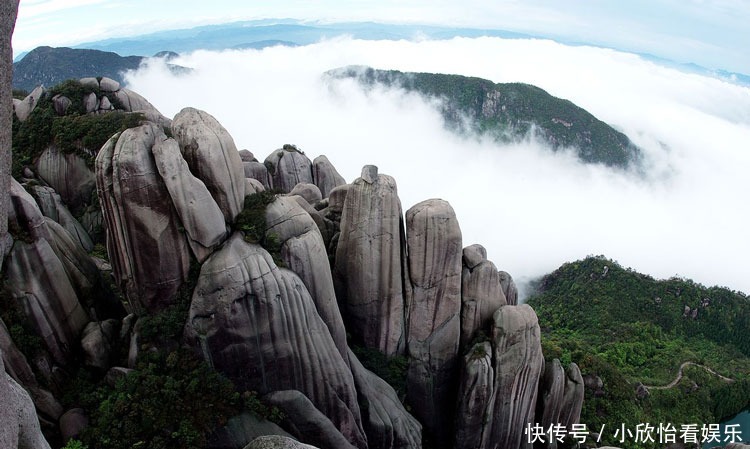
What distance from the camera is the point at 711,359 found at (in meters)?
60.7

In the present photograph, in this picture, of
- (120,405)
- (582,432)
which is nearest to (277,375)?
(120,405)

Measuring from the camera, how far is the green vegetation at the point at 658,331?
5112 centimetres

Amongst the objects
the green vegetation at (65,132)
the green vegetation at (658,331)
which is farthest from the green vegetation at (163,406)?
the green vegetation at (658,331)

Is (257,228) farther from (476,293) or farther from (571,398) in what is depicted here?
(571,398)

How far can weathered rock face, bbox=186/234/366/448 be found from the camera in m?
17.6

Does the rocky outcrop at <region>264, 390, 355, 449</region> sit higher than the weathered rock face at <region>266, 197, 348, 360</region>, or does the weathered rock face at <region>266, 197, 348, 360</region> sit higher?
the weathered rock face at <region>266, 197, 348, 360</region>

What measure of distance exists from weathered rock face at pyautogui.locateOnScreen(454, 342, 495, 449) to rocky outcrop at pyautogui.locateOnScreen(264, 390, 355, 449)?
700cm

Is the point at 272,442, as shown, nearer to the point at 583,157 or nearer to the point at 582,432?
the point at 582,432

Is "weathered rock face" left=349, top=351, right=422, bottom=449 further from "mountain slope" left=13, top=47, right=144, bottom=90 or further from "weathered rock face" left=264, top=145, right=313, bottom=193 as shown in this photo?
"mountain slope" left=13, top=47, right=144, bottom=90

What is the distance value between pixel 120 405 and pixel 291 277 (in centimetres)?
700

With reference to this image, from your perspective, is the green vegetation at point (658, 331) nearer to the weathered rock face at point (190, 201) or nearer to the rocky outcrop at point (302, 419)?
the rocky outcrop at point (302, 419)

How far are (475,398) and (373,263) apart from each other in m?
7.75

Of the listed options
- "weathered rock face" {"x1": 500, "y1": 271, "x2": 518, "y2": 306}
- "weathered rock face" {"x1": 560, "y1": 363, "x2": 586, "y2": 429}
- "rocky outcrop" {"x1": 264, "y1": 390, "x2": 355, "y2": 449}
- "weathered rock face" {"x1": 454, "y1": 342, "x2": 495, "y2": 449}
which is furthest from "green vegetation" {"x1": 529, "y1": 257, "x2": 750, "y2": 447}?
"rocky outcrop" {"x1": 264, "y1": 390, "x2": 355, "y2": 449}

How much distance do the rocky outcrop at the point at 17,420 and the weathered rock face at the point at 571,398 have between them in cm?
2404
